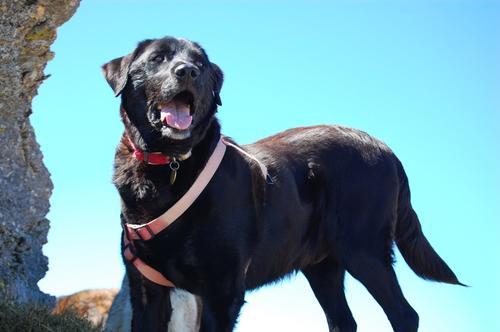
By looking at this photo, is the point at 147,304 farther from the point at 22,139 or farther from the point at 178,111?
the point at 22,139

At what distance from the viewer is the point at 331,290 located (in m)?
6.96

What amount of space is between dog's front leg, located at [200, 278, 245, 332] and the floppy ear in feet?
4.53

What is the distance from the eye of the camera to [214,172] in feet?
18.3

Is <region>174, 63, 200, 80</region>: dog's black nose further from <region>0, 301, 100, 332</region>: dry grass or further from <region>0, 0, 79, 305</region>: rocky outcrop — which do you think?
<region>0, 0, 79, 305</region>: rocky outcrop

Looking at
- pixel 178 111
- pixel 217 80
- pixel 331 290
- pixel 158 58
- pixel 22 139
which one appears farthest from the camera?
pixel 22 139

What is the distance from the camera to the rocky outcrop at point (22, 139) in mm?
7516

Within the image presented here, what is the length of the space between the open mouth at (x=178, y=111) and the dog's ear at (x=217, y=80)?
30 cm

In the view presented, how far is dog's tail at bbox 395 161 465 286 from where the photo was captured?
6961mm

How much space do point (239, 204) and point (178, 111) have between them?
73 cm

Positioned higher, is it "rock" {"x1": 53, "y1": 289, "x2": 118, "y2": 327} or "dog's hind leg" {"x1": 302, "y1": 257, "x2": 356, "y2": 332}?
"dog's hind leg" {"x1": 302, "y1": 257, "x2": 356, "y2": 332}

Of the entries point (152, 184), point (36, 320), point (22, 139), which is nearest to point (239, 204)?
point (152, 184)

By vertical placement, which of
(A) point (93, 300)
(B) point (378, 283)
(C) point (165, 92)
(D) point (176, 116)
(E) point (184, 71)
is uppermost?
(E) point (184, 71)

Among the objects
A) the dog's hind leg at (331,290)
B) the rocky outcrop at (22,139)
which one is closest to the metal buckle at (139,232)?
the dog's hind leg at (331,290)

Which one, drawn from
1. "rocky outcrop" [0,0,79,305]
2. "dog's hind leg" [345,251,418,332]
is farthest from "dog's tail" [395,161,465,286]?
"rocky outcrop" [0,0,79,305]
